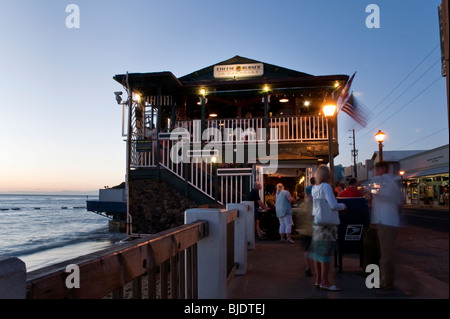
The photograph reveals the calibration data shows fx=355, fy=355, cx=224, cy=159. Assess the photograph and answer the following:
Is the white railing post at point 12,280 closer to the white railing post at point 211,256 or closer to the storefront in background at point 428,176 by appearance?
the storefront in background at point 428,176

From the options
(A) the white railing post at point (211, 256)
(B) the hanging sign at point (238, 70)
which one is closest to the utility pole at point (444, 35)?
(A) the white railing post at point (211, 256)

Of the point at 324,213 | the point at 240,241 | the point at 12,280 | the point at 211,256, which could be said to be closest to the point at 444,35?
the point at 12,280

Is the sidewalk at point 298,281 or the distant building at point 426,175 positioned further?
the sidewalk at point 298,281

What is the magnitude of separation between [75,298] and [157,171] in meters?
11.3

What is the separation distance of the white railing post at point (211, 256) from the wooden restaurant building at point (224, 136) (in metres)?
8.56

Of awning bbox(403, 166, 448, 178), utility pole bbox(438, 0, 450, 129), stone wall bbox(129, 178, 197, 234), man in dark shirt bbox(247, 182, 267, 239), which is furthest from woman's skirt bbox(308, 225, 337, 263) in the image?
stone wall bbox(129, 178, 197, 234)

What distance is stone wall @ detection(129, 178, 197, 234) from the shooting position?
479 inches

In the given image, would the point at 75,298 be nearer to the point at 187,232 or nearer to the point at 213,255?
the point at 187,232

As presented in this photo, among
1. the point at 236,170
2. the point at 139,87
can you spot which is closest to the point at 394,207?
the point at 236,170

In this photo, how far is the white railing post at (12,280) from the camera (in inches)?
38.2

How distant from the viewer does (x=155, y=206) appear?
1230 cm

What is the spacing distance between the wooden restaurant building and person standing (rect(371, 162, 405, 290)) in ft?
32.5

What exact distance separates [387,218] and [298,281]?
3.15 meters

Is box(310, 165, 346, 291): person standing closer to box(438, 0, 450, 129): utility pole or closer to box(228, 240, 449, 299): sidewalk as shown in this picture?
box(228, 240, 449, 299): sidewalk
